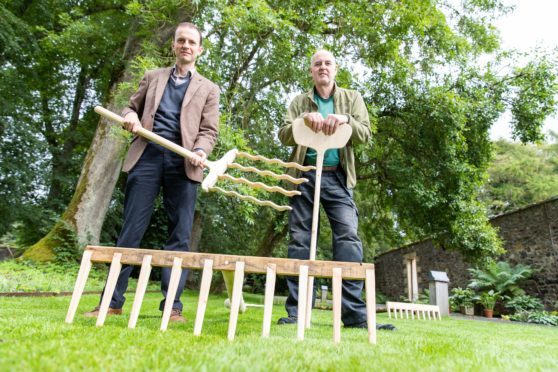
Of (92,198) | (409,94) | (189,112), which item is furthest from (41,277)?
(409,94)

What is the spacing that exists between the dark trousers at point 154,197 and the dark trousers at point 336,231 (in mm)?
709

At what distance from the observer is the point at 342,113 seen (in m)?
2.98

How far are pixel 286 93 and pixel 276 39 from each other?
64.0 inches

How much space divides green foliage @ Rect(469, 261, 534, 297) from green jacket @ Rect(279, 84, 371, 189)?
8.24 meters

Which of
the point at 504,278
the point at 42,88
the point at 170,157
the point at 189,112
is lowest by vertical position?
the point at 170,157

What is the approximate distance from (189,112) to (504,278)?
32.5ft

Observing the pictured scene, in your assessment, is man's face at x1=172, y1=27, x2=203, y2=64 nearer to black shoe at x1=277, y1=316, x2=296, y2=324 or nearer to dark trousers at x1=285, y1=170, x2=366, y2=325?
dark trousers at x1=285, y1=170, x2=366, y2=325

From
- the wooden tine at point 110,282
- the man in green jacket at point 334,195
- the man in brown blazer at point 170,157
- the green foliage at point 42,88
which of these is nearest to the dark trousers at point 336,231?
the man in green jacket at point 334,195

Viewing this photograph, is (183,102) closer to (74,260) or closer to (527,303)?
(74,260)

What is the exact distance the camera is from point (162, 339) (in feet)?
5.37

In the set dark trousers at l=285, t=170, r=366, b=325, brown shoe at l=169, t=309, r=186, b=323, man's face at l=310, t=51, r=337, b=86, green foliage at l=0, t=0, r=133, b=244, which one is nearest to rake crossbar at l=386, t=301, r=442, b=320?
dark trousers at l=285, t=170, r=366, b=325

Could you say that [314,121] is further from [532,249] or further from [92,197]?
[532,249]

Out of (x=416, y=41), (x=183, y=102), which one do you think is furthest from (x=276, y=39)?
(x=183, y=102)

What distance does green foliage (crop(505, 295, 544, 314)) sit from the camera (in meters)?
9.54
